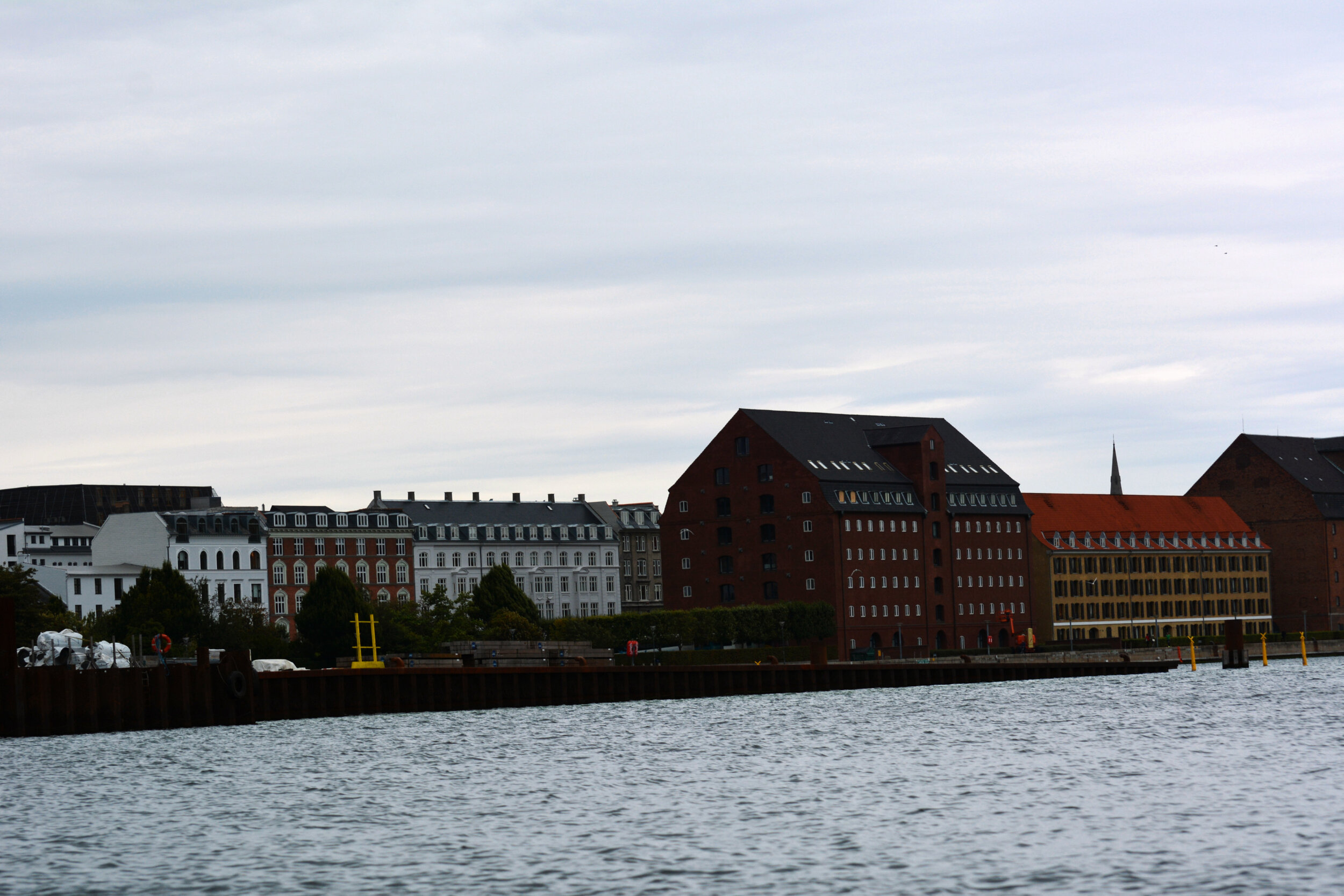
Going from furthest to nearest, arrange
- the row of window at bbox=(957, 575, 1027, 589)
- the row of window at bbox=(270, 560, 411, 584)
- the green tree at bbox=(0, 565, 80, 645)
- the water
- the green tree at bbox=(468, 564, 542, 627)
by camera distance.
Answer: the row of window at bbox=(270, 560, 411, 584)
the row of window at bbox=(957, 575, 1027, 589)
the green tree at bbox=(468, 564, 542, 627)
the green tree at bbox=(0, 565, 80, 645)
the water

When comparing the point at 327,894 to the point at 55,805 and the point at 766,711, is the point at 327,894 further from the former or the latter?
Answer: the point at 766,711

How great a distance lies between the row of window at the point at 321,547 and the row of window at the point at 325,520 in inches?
51.9

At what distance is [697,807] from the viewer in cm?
4784

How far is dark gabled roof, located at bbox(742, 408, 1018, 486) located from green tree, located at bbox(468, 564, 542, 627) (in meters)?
28.5

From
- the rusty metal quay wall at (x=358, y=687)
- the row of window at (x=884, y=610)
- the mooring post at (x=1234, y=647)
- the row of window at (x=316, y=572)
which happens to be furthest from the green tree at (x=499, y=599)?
the mooring post at (x=1234, y=647)

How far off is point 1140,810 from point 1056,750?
18905mm

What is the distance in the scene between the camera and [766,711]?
9269 centimetres

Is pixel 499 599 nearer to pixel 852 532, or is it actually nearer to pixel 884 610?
pixel 852 532

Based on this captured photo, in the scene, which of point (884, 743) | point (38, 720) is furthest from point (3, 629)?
point (884, 743)

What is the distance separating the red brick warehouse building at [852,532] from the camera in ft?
570

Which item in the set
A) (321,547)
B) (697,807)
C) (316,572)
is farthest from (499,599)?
(697,807)

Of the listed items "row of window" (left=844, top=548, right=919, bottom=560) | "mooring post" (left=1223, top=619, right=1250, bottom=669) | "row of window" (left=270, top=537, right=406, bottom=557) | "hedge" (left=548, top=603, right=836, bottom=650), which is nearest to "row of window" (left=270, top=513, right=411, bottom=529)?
"row of window" (left=270, top=537, right=406, bottom=557)

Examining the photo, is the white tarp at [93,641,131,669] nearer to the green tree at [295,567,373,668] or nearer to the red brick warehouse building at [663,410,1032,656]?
the green tree at [295,567,373,668]

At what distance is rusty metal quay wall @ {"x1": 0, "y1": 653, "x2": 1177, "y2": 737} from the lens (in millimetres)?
73375
